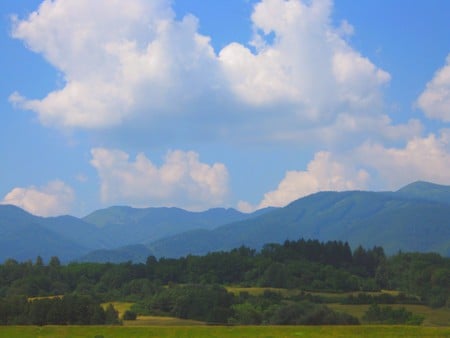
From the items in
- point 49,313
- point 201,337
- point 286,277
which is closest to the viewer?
point 201,337

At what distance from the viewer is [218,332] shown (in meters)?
57.3

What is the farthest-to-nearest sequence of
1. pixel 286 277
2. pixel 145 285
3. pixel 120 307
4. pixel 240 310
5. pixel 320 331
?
pixel 286 277 → pixel 145 285 → pixel 120 307 → pixel 240 310 → pixel 320 331

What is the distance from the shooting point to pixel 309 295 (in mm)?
160750

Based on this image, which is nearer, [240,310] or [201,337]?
[201,337]

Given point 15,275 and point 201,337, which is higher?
point 15,275

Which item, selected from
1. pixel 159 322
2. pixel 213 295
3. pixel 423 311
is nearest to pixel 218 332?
pixel 159 322

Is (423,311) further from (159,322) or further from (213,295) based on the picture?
(159,322)

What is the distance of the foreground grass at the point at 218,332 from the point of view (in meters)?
55.8

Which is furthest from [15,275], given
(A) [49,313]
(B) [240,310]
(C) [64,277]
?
(A) [49,313]

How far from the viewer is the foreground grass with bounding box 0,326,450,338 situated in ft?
183

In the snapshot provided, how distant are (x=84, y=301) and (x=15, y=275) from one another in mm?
107538

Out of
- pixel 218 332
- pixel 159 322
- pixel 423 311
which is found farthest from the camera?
pixel 423 311

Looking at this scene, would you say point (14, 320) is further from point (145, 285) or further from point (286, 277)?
point (286, 277)

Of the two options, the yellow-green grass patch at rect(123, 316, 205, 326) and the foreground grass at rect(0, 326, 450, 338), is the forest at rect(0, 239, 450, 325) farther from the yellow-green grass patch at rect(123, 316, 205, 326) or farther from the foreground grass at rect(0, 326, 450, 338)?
the foreground grass at rect(0, 326, 450, 338)
